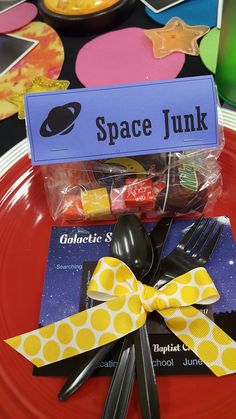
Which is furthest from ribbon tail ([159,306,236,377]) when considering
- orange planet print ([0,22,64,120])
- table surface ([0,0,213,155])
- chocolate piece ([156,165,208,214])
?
orange planet print ([0,22,64,120])

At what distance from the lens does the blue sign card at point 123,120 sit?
58 centimetres

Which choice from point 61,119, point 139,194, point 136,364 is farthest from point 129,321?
point 61,119

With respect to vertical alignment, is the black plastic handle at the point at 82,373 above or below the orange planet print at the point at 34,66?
below

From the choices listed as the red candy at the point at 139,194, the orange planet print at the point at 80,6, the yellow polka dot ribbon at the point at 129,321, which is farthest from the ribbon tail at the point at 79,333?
the orange planet print at the point at 80,6

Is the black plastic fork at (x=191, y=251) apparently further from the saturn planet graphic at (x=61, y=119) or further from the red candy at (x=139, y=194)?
the saturn planet graphic at (x=61, y=119)

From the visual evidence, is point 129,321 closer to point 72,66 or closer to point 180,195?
point 180,195

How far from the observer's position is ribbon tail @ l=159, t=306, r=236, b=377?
46 centimetres

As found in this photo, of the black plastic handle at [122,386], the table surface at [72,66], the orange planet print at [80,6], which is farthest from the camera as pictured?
the orange planet print at [80,6]

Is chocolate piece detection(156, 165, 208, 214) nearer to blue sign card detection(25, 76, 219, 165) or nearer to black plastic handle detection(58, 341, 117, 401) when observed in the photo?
blue sign card detection(25, 76, 219, 165)

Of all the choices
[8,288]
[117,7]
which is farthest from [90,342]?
[117,7]

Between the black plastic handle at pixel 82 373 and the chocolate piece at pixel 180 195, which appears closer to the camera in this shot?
the black plastic handle at pixel 82 373

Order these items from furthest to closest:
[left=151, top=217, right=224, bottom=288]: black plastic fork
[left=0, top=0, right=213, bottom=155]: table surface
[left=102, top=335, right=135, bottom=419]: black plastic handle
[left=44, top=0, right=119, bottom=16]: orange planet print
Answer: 1. [left=44, top=0, right=119, bottom=16]: orange planet print
2. [left=0, top=0, right=213, bottom=155]: table surface
3. [left=151, top=217, right=224, bottom=288]: black plastic fork
4. [left=102, top=335, right=135, bottom=419]: black plastic handle

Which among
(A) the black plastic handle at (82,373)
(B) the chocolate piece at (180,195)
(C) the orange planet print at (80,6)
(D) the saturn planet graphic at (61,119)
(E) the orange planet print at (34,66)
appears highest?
(C) the orange planet print at (80,6)

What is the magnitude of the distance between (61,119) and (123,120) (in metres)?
0.09
